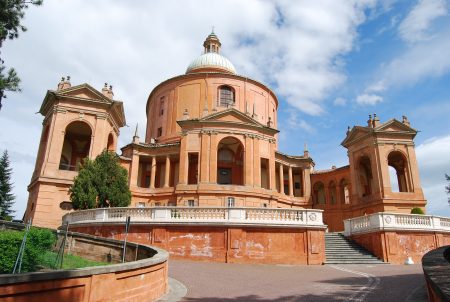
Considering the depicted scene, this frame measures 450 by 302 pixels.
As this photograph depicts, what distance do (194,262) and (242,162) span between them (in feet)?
60.8

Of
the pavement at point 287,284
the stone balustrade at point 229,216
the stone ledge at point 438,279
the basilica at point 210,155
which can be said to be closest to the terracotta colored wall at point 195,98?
the basilica at point 210,155

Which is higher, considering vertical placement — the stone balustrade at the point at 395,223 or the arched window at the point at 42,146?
the arched window at the point at 42,146

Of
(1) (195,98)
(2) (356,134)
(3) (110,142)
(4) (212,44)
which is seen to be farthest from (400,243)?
(4) (212,44)

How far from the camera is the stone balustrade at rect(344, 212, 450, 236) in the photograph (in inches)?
798

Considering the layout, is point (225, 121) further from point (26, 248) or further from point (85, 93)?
point (26, 248)

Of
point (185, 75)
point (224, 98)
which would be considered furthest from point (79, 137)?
point (224, 98)

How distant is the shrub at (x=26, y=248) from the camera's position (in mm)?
9633

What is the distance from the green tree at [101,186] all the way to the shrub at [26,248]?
12.3 metres

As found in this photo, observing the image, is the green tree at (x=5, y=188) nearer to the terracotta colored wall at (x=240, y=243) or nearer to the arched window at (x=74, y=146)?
the arched window at (x=74, y=146)

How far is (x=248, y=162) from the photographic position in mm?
31422

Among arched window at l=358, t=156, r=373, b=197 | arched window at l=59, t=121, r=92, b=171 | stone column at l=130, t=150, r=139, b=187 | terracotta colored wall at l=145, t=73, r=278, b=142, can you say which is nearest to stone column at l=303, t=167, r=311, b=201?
arched window at l=358, t=156, r=373, b=197

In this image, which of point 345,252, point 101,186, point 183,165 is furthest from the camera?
point 183,165

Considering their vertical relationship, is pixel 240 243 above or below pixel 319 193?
below

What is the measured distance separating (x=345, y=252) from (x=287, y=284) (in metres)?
9.89
